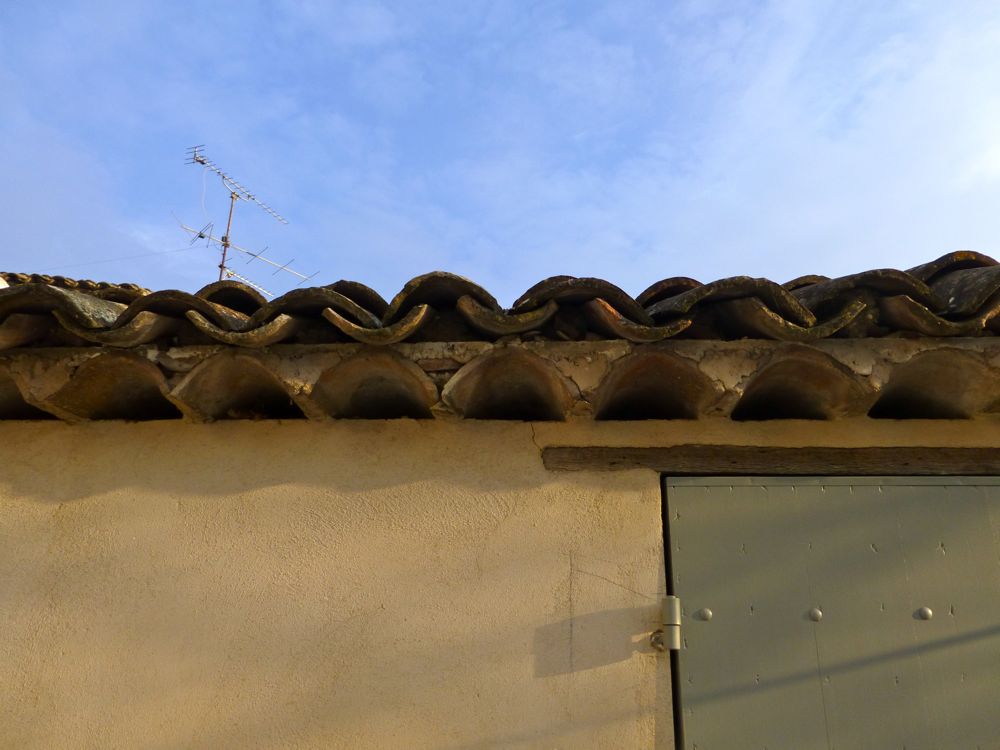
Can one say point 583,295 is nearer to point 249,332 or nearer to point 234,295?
point 249,332

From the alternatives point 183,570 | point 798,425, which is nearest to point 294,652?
point 183,570

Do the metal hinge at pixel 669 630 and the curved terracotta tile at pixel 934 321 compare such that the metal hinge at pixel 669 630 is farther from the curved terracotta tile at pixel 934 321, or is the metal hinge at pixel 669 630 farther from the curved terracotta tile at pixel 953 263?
the curved terracotta tile at pixel 953 263

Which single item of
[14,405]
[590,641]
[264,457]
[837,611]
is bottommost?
[590,641]

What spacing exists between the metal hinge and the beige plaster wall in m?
0.04

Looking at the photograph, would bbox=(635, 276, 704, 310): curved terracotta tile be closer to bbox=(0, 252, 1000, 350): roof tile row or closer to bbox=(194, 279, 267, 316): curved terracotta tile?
bbox=(0, 252, 1000, 350): roof tile row

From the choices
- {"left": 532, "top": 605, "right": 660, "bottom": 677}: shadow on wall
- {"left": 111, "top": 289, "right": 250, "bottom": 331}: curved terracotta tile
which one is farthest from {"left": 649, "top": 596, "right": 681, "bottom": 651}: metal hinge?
{"left": 111, "top": 289, "right": 250, "bottom": 331}: curved terracotta tile

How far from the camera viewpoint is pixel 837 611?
242 cm

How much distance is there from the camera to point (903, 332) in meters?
2.55

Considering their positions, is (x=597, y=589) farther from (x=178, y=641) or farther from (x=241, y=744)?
(x=178, y=641)

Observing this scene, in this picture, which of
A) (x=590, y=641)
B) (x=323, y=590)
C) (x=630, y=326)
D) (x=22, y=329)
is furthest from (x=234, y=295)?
(x=590, y=641)

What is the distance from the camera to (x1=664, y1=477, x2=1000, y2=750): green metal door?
2.30m

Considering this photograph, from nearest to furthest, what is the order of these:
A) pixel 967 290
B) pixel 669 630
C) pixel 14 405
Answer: pixel 669 630 → pixel 967 290 → pixel 14 405

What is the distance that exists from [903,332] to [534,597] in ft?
5.03

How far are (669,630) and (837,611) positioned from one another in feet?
1.80
